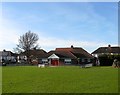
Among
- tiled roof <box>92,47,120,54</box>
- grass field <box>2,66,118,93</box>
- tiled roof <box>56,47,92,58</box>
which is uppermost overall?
tiled roof <box>92,47,120,54</box>

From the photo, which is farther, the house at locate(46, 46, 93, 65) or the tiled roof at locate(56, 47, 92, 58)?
the tiled roof at locate(56, 47, 92, 58)

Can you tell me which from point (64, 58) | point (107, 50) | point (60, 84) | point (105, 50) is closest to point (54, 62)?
point (64, 58)

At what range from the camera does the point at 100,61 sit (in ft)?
277

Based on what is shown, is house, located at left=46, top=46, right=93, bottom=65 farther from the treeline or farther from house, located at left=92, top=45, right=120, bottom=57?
house, located at left=92, top=45, right=120, bottom=57

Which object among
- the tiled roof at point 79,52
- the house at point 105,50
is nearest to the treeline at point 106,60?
the tiled roof at point 79,52

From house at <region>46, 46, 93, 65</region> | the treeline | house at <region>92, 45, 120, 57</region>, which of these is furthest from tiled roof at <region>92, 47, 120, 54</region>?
the treeline

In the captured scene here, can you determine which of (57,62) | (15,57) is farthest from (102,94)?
(15,57)

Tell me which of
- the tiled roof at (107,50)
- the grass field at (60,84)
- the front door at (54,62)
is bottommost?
the grass field at (60,84)

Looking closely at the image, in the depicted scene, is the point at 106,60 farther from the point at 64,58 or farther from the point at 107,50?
the point at 107,50

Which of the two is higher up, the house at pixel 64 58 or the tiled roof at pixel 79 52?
the tiled roof at pixel 79 52

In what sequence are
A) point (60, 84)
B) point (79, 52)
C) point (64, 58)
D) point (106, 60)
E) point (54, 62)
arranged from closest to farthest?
point (60, 84) → point (106, 60) → point (54, 62) → point (64, 58) → point (79, 52)

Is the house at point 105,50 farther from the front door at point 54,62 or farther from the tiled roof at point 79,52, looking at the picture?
the front door at point 54,62

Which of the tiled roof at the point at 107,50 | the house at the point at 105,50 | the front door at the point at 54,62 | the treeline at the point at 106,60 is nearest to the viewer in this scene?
the treeline at the point at 106,60

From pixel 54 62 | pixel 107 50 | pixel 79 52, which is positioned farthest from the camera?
pixel 107 50
